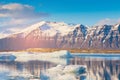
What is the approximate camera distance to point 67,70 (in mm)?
24188

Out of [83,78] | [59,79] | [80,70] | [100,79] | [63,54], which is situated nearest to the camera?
[59,79]

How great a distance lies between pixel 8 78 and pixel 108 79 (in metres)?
6.41

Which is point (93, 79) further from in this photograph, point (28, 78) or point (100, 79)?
point (28, 78)

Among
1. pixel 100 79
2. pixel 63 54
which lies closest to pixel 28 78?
pixel 100 79

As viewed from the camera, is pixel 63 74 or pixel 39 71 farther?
pixel 39 71

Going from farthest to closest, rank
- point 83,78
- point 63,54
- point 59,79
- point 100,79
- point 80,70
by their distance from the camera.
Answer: point 63,54 < point 80,70 < point 100,79 < point 83,78 < point 59,79

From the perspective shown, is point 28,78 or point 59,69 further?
point 59,69

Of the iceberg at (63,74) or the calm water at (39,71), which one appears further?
the calm water at (39,71)

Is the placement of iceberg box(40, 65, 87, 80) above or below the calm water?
above

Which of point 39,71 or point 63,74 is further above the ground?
point 63,74

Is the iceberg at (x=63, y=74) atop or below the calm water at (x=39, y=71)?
atop

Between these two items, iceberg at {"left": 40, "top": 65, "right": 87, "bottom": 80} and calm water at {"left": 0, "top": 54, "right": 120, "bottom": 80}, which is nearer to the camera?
iceberg at {"left": 40, "top": 65, "right": 87, "bottom": 80}

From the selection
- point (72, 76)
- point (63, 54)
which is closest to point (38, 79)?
point (72, 76)

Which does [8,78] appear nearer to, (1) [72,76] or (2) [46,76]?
(2) [46,76]
